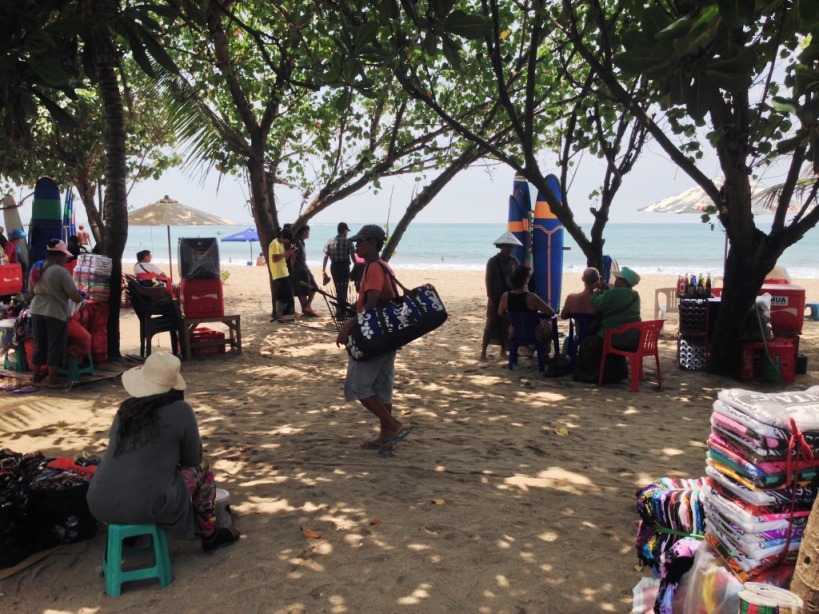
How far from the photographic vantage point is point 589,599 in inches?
133

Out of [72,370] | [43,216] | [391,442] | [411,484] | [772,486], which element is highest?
[43,216]

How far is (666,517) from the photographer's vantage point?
338 centimetres

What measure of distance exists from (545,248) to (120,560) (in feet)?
28.5

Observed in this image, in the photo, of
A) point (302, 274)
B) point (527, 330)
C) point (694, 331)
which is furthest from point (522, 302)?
point (302, 274)

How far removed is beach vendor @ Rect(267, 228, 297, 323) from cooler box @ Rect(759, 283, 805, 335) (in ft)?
23.7

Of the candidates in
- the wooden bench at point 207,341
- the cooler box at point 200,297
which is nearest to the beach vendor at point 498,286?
the wooden bench at point 207,341

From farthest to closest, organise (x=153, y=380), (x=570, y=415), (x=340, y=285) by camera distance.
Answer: (x=340, y=285) → (x=570, y=415) → (x=153, y=380)

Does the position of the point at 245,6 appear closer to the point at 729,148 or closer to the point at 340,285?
the point at 340,285

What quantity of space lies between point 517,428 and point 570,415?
72 centimetres

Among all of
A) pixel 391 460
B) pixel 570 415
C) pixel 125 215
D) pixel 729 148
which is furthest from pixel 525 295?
pixel 125 215

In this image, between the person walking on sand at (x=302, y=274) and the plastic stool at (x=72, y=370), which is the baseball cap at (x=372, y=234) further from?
the person walking on sand at (x=302, y=274)

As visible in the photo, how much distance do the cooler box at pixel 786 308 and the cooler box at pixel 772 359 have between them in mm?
522

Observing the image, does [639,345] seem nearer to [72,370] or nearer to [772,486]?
[772,486]

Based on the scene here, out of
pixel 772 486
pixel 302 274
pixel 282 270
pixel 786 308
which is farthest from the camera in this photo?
pixel 302 274
